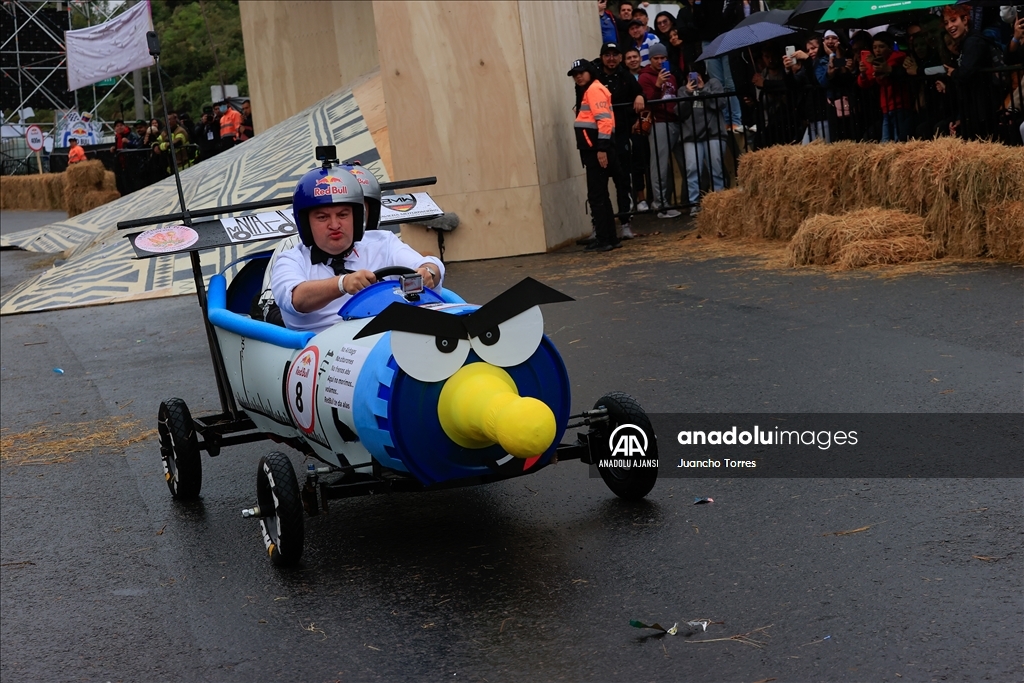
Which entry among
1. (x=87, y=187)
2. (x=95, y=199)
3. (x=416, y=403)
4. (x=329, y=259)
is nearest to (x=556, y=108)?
(x=329, y=259)

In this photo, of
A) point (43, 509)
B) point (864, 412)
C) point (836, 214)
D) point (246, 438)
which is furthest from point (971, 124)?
point (43, 509)

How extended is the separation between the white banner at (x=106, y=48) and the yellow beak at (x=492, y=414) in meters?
24.8

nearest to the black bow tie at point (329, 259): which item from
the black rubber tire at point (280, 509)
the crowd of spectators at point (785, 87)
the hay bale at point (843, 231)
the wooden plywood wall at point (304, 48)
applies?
the black rubber tire at point (280, 509)

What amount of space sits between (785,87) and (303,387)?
37.1 feet

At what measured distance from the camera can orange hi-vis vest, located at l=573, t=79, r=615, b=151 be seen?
45.6ft

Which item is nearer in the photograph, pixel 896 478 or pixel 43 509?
pixel 896 478

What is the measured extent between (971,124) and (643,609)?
9.92 metres

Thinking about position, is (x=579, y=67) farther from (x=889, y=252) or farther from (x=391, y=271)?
(x=391, y=271)

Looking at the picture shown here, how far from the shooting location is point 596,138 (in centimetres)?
1404

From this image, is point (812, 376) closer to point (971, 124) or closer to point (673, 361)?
point (673, 361)

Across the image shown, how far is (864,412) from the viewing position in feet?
21.4

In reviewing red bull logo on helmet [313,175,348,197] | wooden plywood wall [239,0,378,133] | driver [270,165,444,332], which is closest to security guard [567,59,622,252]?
driver [270,165,444,332]

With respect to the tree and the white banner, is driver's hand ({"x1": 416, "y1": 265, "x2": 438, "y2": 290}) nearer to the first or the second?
the white banner

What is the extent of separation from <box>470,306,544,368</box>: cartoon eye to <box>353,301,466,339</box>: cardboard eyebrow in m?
0.15
